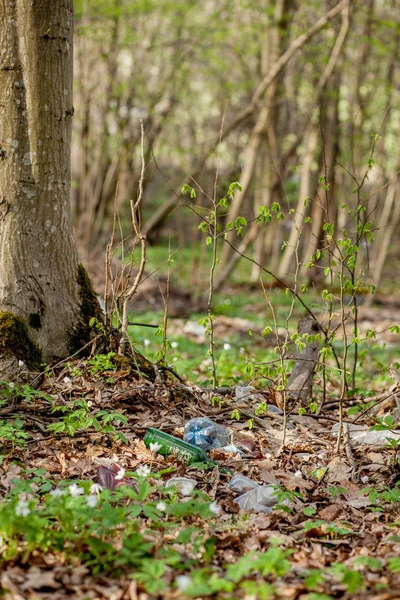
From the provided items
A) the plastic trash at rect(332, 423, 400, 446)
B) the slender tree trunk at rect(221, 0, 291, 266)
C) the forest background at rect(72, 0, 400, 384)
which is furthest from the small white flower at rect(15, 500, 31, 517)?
the slender tree trunk at rect(221, 0, 291, 266)

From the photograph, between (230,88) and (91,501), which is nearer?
(91,501)

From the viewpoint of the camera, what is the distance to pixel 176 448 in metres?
3.75

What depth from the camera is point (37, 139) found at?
4293mm

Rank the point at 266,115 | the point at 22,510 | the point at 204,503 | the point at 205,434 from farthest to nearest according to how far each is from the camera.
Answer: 1. the point at 266,115
2. the point at 205,434
3. the point at 204,503
4. the point at 22,510

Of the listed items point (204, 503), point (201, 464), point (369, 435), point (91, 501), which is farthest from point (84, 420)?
point (369, 435)

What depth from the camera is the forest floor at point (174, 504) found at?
243 centimetres

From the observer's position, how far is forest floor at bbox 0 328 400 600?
2434 mm

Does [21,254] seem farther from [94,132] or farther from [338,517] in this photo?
[94,132]

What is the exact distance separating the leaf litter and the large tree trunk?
0.39 meters

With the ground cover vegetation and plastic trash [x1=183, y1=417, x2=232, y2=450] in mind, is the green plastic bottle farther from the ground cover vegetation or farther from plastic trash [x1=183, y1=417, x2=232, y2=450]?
plastic trash [x1=183, y1=417, x2=232, y2=450]

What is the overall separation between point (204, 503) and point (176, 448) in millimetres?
755

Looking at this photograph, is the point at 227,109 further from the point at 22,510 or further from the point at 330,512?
the point at 22,510

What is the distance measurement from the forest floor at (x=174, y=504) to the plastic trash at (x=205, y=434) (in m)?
0.09

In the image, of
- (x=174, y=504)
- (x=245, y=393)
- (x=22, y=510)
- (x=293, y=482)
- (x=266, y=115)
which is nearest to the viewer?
(x=22, y=510)
